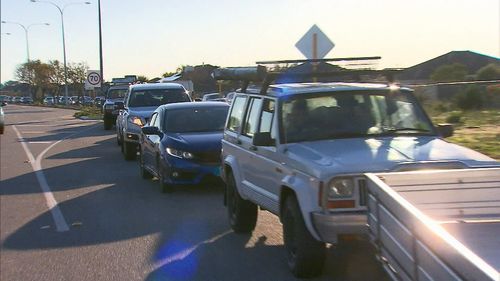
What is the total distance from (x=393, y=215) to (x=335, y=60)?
3917mm

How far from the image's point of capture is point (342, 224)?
202 inches

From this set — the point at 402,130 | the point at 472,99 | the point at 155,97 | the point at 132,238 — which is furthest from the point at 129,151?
the point at 472,99

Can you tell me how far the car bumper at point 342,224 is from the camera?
16.8ft

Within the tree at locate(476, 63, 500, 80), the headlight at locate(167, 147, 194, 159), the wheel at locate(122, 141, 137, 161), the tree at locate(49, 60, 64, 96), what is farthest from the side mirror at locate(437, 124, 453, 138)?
the tree at locate(49, 60, 64, 96)

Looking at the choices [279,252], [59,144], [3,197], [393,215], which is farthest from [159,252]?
[59,144]

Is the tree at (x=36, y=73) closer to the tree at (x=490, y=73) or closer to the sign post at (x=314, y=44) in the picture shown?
the tree at (x=490, y=73)

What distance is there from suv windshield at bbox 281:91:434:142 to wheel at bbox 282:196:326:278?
85 centimetres

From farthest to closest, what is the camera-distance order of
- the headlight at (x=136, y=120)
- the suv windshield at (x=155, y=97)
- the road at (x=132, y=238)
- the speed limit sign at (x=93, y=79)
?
the speed limit sign at (x=93, y=79) → the suv windshield at (x=155, y=97) → the headlight at (x=136, y=120) → the road at (x=132, y=238)

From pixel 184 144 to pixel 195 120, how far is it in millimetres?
1180

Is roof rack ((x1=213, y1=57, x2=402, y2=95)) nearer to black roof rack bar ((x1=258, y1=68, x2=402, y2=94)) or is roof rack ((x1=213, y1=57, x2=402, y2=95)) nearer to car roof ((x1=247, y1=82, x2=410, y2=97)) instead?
black roof rack bar ((x1=258, y1=68, x2=402, y2=94))

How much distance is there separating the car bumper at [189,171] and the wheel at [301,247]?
188 inches

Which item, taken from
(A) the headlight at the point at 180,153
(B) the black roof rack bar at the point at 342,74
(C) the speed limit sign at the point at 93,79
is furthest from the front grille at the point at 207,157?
(C) the speed limit sign at the point at 93,79

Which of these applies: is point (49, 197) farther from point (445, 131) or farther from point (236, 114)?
point (445, 131)

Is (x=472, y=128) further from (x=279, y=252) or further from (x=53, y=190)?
(x=279, y=252)
